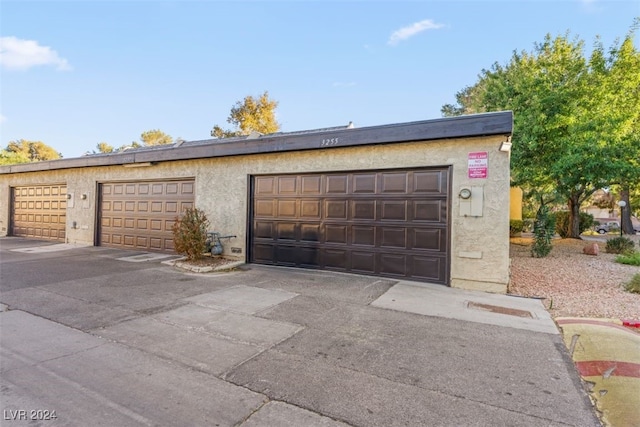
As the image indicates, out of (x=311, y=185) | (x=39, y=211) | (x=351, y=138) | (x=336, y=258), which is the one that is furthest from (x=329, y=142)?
(x=39, y=211)

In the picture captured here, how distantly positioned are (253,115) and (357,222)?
64.3 feet

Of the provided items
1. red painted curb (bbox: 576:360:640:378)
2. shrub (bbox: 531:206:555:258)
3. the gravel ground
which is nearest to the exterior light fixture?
the gravel ground

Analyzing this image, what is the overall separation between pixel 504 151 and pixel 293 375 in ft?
18.2

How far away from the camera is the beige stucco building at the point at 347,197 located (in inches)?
241

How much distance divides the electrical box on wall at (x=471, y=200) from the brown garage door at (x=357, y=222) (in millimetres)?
330

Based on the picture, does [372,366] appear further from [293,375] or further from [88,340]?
[88,340]

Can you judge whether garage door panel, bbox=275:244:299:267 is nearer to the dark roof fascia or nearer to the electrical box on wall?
the dark roof fascia

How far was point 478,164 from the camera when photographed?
6129 millimetres

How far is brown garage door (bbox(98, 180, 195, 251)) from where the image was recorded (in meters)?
9.90

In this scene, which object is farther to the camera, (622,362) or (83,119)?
(83,119)

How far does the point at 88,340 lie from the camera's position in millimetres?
3535

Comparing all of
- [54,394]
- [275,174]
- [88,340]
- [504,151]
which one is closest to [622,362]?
[504,151]

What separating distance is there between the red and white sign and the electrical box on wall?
259mm

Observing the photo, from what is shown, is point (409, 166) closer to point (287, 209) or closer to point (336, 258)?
point (336, 258)
